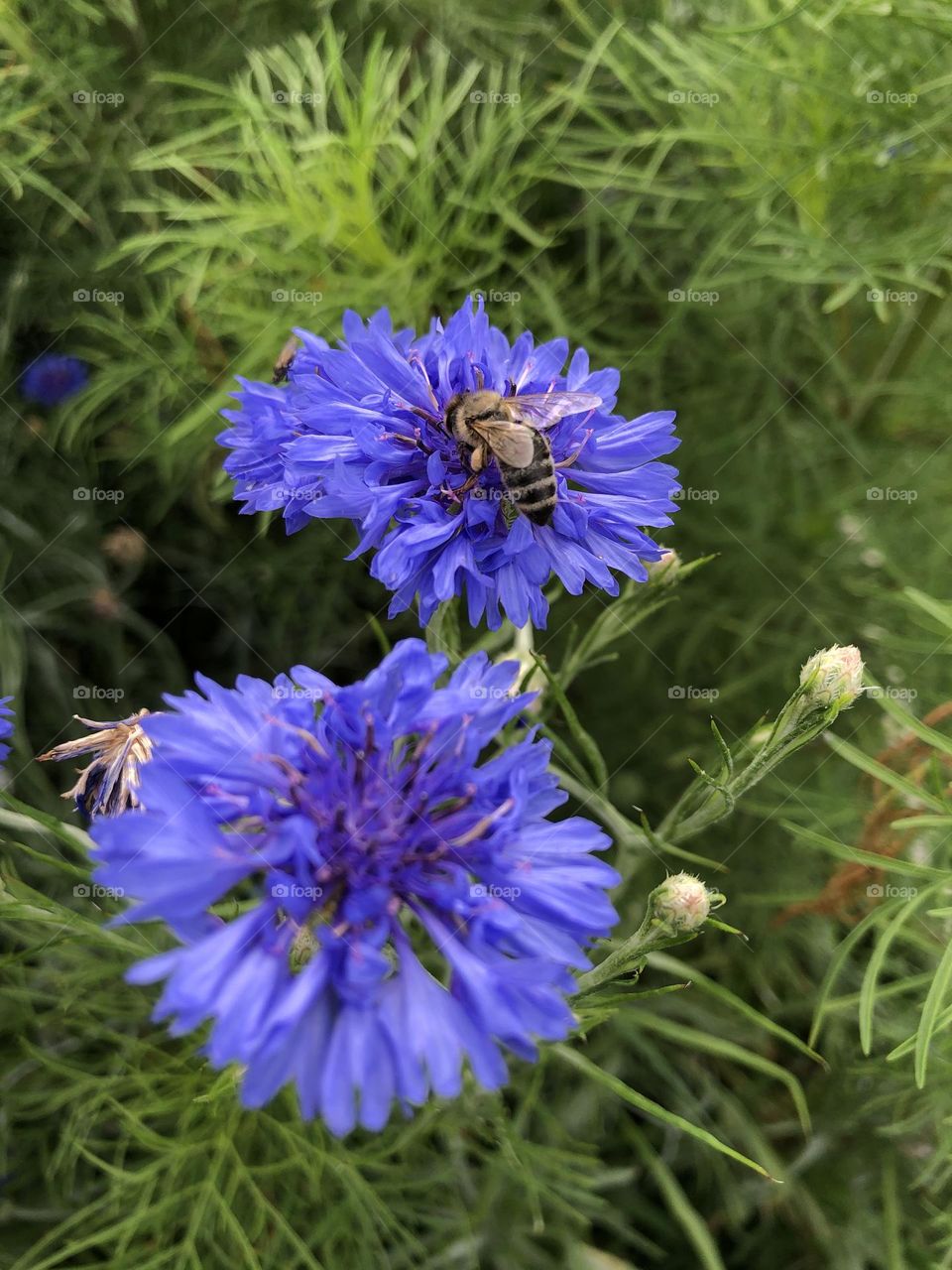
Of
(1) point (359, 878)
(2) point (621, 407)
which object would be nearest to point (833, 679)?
(1) point (359, 878)

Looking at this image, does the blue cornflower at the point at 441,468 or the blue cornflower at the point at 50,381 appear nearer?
the blue cornflower at the point at 441,468

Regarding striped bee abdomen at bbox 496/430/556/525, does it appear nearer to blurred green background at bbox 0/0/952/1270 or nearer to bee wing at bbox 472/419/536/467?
bee wing at bbox 472/419/536/467

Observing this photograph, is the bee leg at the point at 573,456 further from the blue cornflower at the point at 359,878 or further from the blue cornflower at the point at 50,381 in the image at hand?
the blue cornflower at the point at 50,381

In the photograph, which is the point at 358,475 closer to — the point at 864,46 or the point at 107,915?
the point at 107,915

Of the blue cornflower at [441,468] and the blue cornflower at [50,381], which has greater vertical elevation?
the blue cornflower at [441,468]

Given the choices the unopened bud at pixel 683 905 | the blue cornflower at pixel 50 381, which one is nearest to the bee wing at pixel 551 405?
the unopened bud at pixel 683 905

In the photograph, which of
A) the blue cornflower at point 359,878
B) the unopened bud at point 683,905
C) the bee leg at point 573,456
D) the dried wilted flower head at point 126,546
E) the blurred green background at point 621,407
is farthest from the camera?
the dried wilted flower head at point 126,546
